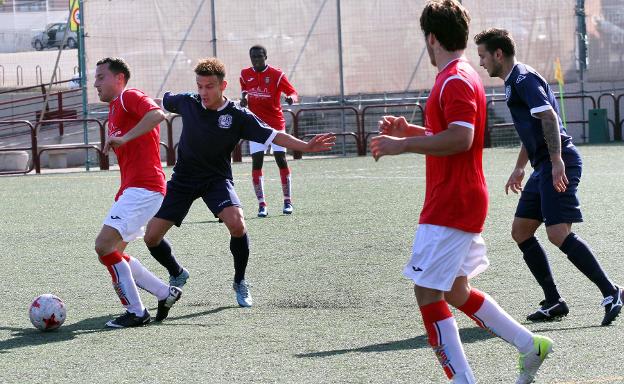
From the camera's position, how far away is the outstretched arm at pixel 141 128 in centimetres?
695

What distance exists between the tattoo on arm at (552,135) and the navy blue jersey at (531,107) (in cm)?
8

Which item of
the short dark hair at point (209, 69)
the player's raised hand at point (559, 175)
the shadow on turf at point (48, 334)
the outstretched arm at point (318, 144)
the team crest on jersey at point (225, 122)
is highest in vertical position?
the short dark hair at point (209, 69)

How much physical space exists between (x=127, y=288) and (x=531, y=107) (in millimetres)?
2728

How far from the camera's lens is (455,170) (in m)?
4.79

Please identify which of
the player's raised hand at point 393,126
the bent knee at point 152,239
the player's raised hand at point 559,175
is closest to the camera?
the player's raised hand at point 393,126

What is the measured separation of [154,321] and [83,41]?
16.3 meters

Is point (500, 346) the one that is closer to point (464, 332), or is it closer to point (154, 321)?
point (464, 332)

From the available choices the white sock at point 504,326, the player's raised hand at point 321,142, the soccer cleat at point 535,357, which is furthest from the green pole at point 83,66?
the soccer cleat at point 535,357

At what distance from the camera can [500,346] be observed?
6.00m

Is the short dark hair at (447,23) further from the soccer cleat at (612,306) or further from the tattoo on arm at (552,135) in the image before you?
the soccer cleat at (612,306)

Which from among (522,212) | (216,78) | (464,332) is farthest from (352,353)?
(216,78)

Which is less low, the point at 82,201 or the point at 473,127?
the point at 473,127

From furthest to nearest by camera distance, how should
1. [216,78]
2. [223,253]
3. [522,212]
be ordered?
[223,253] < [216,78] < [522,212]

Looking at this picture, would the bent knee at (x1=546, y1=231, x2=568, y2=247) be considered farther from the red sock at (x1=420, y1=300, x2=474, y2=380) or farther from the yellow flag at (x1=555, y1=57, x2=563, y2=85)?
the yellow flag at (x1=555, y1=57, x2=563, y2=85)
